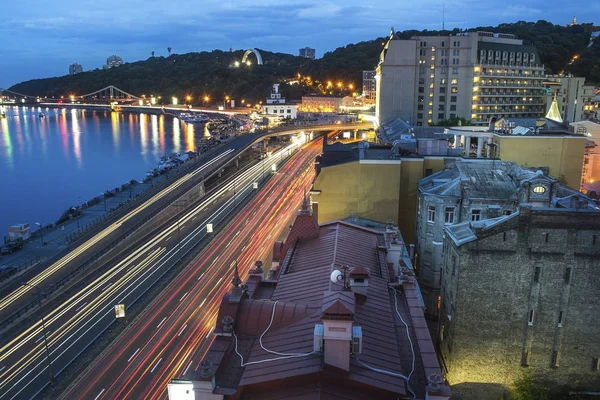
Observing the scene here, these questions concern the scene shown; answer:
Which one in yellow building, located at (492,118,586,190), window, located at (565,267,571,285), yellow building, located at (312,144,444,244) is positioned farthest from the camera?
yellow building, located at (492,118,586,190)

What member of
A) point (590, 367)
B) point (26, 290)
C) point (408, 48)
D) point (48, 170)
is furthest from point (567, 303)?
point (48, 170)

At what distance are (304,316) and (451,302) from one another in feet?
40.0

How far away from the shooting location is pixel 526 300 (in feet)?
77.6

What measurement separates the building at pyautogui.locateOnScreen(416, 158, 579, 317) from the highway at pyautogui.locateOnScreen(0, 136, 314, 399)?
20682mm

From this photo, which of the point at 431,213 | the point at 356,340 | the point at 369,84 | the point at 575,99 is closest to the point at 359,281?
the point at 356,340

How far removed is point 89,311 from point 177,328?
784 cm

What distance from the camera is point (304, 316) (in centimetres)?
1540

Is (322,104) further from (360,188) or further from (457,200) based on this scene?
(457,200)

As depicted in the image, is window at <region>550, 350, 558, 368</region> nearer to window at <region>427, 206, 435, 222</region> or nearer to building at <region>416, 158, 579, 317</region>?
building at <region>416, 158, 579, 317</region>

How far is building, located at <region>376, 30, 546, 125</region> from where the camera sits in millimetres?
94125

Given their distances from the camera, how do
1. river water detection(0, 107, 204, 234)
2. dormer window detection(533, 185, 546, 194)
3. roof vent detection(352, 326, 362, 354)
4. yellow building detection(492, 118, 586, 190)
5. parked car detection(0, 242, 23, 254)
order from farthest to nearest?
river water detection(0, 107, 204, 234) < parked car detection(0, 242, 23, 254) < yellow building detection(492, 118, 586, 190) < dormer window detection(533, 185, 546, 194) < roof vent detection(352, 326, 362, 354)

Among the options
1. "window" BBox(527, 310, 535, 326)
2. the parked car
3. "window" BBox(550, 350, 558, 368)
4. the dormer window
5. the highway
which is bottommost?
the parked car

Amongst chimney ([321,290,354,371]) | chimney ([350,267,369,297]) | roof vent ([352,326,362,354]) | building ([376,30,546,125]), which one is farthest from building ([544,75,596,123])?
chimney ([321,290,354,371])

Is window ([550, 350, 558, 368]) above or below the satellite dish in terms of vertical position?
below
